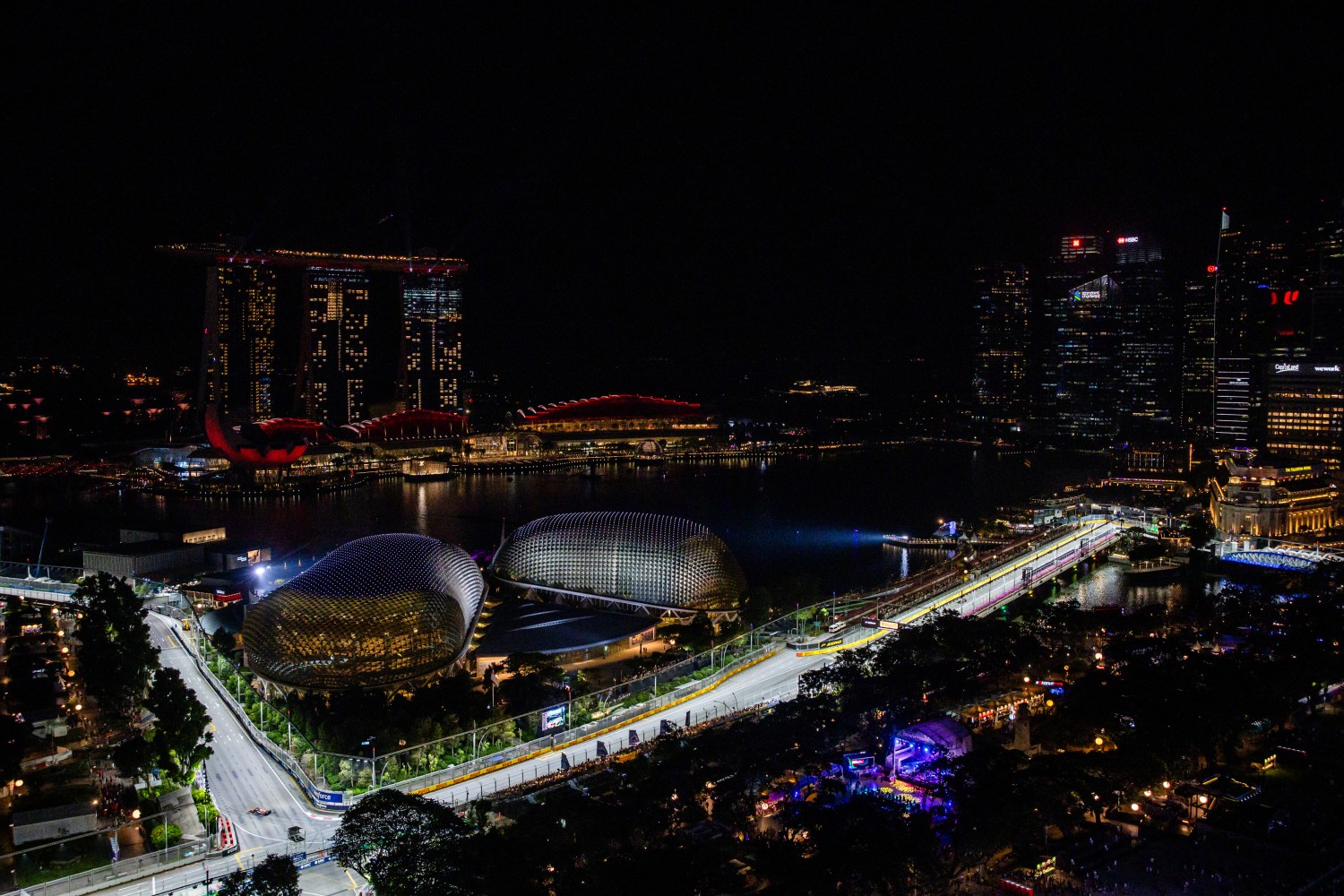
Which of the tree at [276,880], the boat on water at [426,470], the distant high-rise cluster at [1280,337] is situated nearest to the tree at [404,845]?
the tree at [276,880]

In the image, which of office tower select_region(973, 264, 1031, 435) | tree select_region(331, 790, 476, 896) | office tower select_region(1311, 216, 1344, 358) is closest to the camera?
tree select_region(331, 790, 476, 896)

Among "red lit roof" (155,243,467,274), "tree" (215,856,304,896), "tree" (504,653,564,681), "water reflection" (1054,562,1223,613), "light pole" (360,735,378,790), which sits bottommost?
"water reflection" (1054,562,1223,613)

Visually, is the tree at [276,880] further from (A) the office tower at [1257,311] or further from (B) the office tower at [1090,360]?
(B) the office tower at [1090,360]

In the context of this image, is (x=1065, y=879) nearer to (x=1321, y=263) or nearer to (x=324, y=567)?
(x=324, y=567)

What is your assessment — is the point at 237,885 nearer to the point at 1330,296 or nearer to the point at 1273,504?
the point at 1273,504

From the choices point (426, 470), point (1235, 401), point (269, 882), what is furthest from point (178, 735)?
point (1235, 401)

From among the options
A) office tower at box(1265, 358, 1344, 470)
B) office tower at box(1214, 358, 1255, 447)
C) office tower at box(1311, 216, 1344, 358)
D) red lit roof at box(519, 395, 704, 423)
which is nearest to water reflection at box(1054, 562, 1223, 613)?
office tower at box(1265, 358, 1344, 470)

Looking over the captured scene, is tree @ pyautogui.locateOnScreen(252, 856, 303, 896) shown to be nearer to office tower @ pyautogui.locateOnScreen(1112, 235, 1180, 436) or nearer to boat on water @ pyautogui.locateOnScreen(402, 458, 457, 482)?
boat on water @ pyautogui.locateOnScreen(402, 458, 457, 482)
